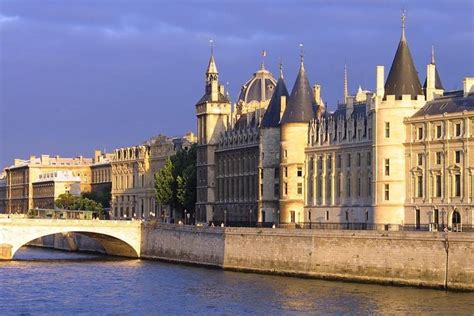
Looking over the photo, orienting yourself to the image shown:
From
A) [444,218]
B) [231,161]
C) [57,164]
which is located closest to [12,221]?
[231,161]

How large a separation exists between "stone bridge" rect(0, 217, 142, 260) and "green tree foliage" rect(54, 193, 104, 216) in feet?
113

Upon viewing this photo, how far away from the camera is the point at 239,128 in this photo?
4574 inches

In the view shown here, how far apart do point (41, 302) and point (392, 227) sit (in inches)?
920

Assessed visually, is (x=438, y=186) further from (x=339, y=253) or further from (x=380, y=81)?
(x=339, y=253)

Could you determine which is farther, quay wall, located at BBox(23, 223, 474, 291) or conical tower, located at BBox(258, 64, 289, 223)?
conical tower, located at BBox(258, 64, 289, 223)

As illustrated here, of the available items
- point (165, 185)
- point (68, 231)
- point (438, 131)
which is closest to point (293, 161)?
point (68, 231)

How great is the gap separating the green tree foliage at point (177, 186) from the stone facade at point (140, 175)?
867 cm

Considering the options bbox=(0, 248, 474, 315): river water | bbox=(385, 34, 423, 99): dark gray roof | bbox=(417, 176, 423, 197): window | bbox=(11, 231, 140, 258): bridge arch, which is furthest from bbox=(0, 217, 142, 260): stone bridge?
bbox=(417, 176, 423, 197): window

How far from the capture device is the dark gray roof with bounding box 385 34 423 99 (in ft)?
269

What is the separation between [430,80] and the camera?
8562 cm

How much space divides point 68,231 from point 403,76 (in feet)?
107

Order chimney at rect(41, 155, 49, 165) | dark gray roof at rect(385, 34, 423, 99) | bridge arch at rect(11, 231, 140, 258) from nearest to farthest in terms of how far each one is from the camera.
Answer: dark gray roof at rect(385, 34, 423, 99) < bridge arch at rect(11, 231, 140, 258) < chimney at rect(41, 155, 49, 165)

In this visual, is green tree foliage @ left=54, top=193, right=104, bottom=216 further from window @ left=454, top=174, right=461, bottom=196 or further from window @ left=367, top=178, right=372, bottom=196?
window @ left=454, top=174, right=461, bottom=196

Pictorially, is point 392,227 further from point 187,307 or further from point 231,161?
point 231,161
